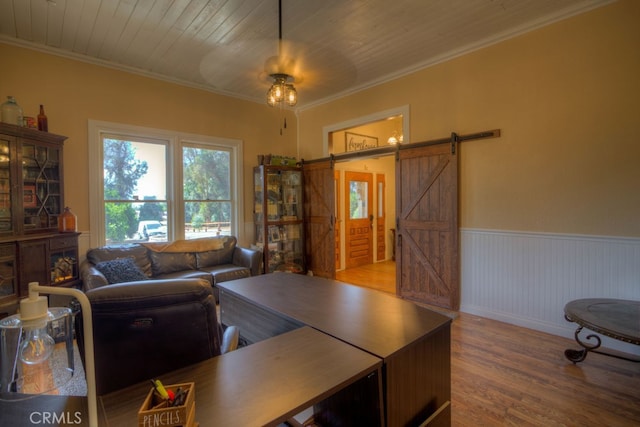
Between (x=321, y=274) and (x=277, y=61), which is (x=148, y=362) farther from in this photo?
(x=321, y=274)

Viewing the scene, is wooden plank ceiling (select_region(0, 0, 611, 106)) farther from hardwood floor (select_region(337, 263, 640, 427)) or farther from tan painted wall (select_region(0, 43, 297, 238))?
hardwood floor (select_region(337, 263, 640, 427))

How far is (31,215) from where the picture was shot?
10.7 feet

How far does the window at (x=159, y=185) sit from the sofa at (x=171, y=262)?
0.34 metres

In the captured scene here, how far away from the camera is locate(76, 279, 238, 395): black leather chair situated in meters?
1.21

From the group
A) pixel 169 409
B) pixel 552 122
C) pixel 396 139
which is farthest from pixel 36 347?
pixel 396 139

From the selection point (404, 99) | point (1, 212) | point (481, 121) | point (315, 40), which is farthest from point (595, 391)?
point (1, 212)

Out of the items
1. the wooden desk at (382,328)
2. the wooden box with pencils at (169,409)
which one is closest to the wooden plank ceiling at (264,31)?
the wooden desk at (382,328)

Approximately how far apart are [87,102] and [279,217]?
317 centimetres

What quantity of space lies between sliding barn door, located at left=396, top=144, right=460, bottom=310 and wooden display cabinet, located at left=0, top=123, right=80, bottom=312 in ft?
13.6

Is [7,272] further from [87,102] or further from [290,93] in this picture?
[290,93]

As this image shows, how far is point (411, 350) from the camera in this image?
137 centimetres

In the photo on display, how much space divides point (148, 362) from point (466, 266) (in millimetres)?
3631

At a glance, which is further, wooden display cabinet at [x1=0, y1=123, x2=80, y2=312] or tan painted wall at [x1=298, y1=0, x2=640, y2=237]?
wooden display cabinet at [x1=0, y1=123, x2=80, y2=312]

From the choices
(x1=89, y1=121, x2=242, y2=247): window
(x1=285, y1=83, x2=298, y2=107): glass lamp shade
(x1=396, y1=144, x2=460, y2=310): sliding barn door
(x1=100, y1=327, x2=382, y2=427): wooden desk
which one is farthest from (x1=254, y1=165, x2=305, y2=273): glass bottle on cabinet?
(x1=100, y1=327, x2=382, y2=427): wooden desk
